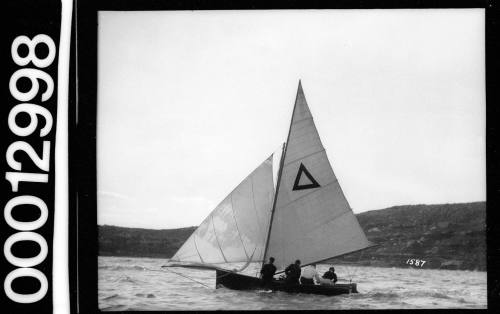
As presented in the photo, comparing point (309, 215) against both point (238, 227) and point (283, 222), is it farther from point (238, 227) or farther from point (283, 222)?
point (238, 227)

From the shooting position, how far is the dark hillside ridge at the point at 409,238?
11.6 meters

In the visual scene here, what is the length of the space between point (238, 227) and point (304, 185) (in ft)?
4.12

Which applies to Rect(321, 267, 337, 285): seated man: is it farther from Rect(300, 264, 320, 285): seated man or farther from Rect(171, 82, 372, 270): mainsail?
Rect(171, 82, 372, 270): mainsail

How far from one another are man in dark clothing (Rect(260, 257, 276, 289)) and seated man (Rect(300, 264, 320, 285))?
19.0 inches

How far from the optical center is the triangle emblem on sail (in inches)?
500

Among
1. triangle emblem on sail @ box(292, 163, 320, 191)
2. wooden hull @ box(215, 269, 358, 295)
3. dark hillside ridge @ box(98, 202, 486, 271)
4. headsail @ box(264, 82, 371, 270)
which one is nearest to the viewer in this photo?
dark hillside ridge @ box(98, 202, 486, 271)

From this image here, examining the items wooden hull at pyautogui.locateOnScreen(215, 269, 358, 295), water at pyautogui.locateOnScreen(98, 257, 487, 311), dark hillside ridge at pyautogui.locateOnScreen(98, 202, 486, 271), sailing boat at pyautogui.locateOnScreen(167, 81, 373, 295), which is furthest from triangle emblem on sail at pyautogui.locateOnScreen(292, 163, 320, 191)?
water at pyautogui.locateOnScreen(98, 257, 487, 311)

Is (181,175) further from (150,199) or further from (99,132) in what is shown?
(99,132)

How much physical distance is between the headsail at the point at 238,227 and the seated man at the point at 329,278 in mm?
1082

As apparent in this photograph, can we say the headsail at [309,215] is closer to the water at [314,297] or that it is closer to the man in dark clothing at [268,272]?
the man in dark clothing at [268,272]

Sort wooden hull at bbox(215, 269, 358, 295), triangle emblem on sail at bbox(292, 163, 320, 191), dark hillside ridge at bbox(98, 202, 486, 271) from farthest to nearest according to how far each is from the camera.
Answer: triangle emblem on sail at bbox(292, 163, 320, 191)
wooden hull at bbox(215, 269, 358, 295)
dark hillside ridge at bbox(98, 202, 486, 271)

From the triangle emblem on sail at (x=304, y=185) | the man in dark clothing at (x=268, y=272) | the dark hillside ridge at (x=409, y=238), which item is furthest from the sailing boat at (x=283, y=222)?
the dark hillside ridge at (x=409, y=238)

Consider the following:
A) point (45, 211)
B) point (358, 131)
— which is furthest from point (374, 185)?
point (45, 211)
